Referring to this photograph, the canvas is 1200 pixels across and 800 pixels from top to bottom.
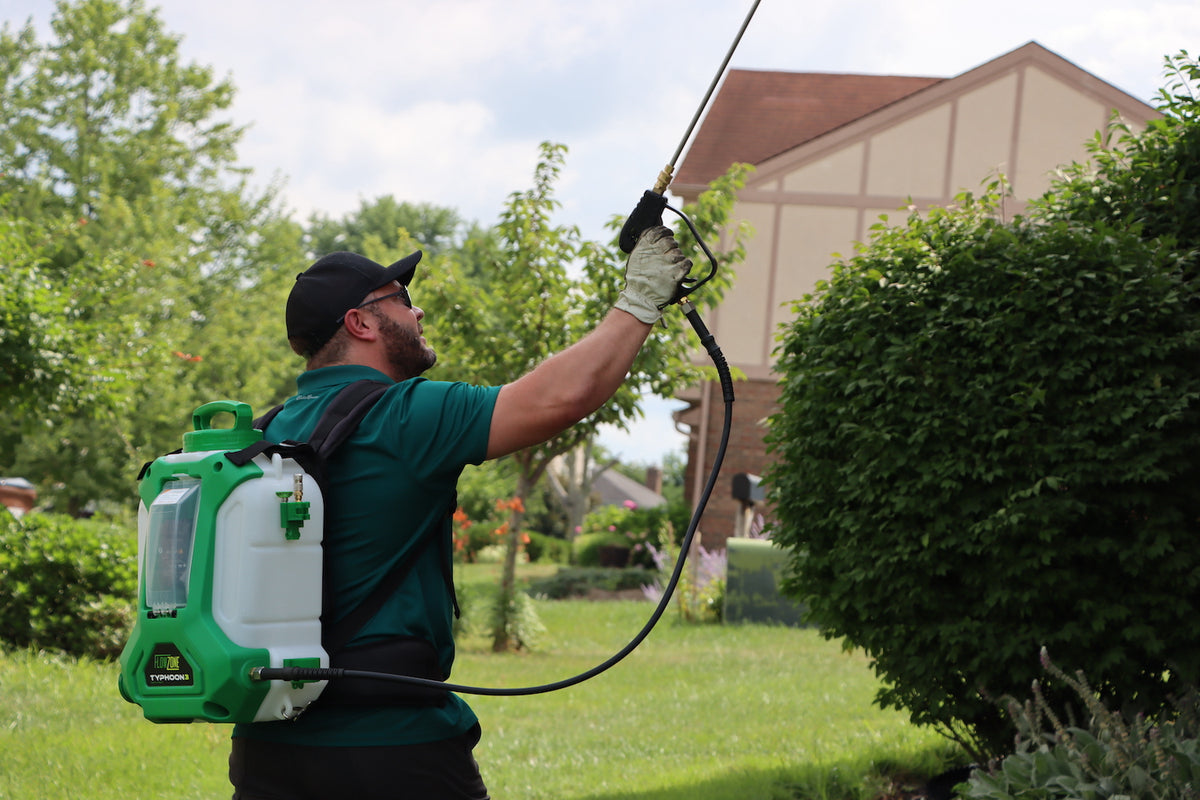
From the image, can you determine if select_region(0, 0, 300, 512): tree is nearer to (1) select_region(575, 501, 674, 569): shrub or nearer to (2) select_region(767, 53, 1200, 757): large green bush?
(1) select_region(575, 501, 674, 569): shrub

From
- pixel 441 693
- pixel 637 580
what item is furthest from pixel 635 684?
pixel 637 580

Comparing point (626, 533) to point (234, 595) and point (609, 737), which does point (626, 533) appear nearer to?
point (609, 737)

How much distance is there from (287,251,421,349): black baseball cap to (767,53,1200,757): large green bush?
335cm

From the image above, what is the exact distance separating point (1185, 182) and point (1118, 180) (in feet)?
1.12

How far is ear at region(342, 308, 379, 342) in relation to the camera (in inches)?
105

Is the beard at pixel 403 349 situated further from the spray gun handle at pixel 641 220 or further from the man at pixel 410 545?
the spray gun handle at pixel 641 220

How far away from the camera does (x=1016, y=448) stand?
200 inches

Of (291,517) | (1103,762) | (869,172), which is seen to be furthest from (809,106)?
(291,517)

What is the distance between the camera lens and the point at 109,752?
628 centimetres

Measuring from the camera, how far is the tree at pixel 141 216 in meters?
18.9

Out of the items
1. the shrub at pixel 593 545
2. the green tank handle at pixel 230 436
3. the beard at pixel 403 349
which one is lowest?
the shrub at pixel 593 545

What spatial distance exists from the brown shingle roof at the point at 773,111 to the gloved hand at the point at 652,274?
1690cm

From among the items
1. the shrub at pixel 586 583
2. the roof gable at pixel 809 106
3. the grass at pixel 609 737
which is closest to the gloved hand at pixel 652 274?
the grass at pixel 609 737

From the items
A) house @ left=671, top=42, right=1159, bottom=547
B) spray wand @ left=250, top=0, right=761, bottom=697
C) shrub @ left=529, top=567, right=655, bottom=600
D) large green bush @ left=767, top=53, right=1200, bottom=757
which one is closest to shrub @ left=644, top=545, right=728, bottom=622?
house @ left=671, top=42, right=1159, bottom=547
